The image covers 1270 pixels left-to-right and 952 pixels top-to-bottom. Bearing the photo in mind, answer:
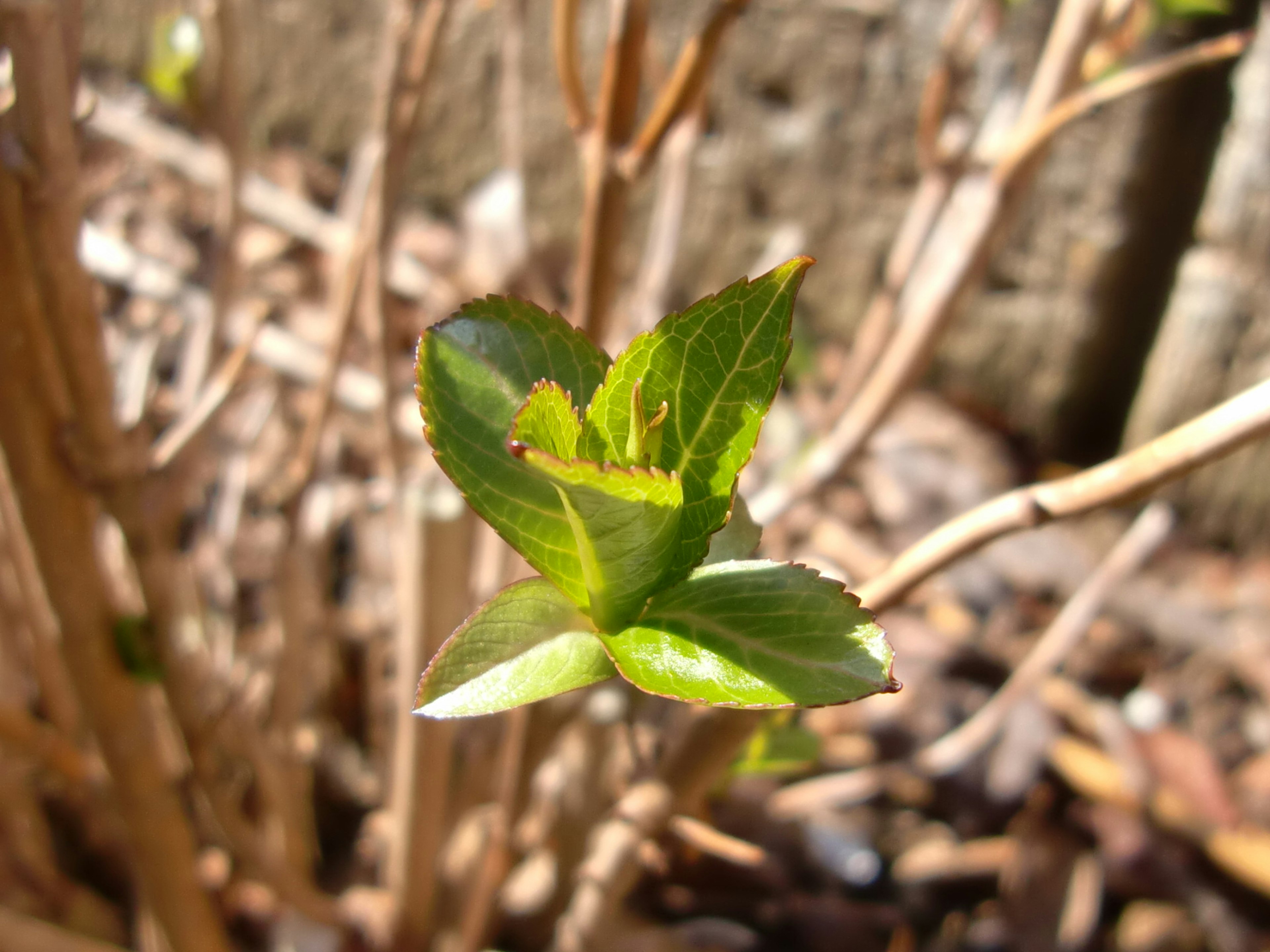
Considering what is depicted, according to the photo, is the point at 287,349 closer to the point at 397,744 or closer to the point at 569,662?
the point at 397,744

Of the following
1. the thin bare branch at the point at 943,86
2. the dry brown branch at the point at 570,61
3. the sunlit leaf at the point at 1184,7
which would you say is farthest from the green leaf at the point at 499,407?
the sunlit leaf at the point at 1184,7

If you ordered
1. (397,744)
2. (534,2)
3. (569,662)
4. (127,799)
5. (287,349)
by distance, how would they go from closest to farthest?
(569,662) → (127,799) → (397,744) → (287,349) → (534,2)

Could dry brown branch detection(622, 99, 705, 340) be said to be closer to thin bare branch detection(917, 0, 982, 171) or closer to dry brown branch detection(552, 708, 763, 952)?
thin bare branch detection(917, 0, 982, 171)

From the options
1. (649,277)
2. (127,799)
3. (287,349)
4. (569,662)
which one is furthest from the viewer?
(287,349)

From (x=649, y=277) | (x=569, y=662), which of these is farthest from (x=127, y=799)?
(x=649, y=277)

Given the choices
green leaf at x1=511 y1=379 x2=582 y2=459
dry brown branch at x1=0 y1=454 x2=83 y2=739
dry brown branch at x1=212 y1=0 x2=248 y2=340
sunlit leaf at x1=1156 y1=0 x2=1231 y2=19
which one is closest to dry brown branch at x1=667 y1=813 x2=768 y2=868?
green leaf at x1=511 y1=379 x2=582 y2=459

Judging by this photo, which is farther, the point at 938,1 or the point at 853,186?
the point at 853,186

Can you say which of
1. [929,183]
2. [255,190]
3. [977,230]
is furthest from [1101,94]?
[255,190]
